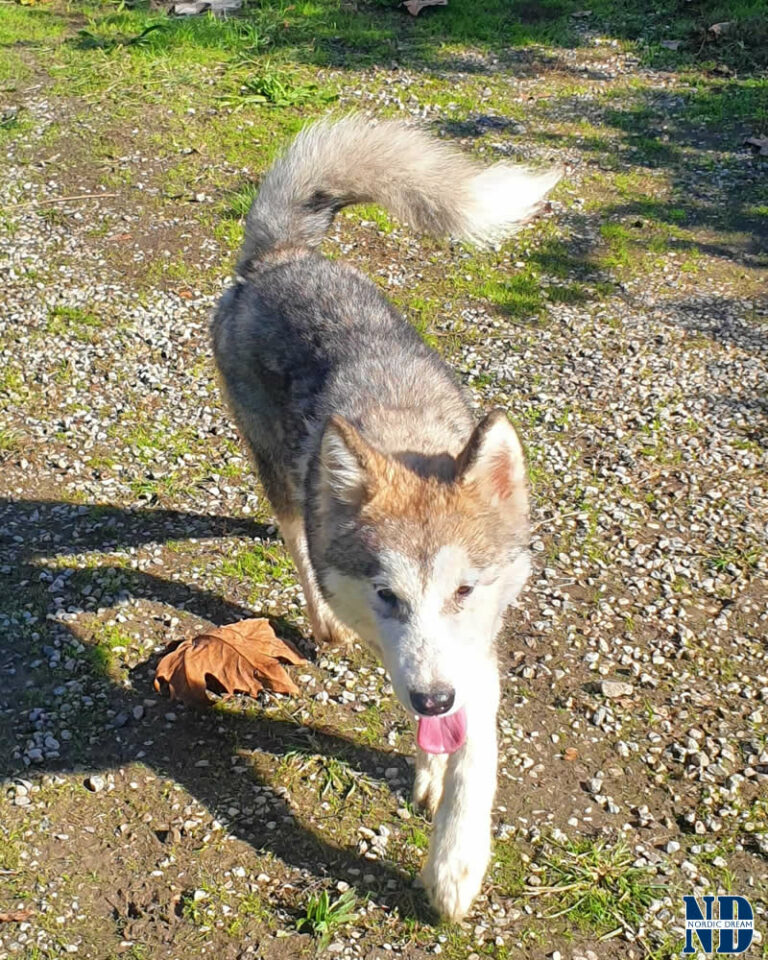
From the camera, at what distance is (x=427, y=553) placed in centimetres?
326

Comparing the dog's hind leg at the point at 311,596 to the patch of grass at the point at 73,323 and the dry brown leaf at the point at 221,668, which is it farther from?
the patch of grass at the point at 73,323

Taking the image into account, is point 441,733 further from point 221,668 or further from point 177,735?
point 177,735

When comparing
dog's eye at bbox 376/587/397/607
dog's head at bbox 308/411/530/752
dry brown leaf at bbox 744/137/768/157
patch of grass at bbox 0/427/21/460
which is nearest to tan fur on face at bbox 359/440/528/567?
dog's head at bbox 308/411/530/752

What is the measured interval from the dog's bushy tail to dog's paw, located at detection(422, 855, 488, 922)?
2.72 m

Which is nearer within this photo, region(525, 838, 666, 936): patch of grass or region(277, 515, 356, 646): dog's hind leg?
region(525, 838, 666, 936): patch of grass

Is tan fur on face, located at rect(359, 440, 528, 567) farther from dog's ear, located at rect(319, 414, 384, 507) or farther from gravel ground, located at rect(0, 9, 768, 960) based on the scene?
gravel ground, located at rect(0, 9, 768, 960)

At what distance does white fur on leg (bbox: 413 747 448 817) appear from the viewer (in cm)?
385

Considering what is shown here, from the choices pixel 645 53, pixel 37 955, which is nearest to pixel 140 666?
pixel 37 955

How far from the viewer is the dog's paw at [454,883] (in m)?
3.45

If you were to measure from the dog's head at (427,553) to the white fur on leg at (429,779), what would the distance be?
48 centimetres

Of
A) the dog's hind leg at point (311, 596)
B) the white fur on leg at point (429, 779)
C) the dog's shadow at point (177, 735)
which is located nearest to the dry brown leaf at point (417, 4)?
the dog's shadow at point (177, 735)

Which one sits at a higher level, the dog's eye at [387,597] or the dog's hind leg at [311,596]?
the dog's eye at [387,597]

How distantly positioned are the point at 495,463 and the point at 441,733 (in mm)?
895

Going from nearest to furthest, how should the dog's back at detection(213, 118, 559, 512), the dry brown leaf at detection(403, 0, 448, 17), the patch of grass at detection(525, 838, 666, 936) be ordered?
the patch of grass at detection(525, 838, 666, 936) < the dog's back at detection(213, 118, 559, 512) < the dry brown leaf at detection(403, 0, 448, 17)
